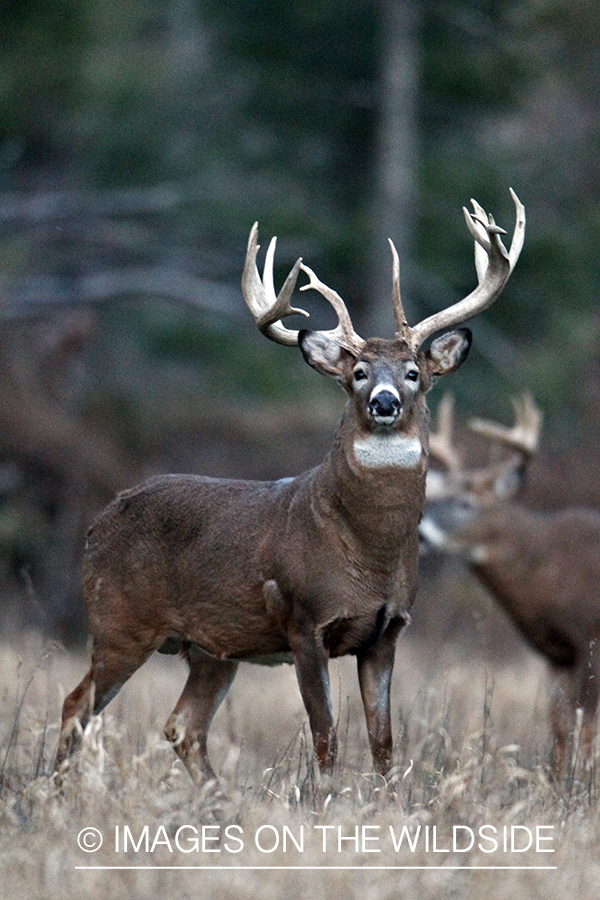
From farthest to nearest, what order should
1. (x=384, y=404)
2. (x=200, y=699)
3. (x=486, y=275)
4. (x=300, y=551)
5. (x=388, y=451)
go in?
(x=200, y=699)
(x=486, y=275)
(x=300, y=551)
(x=388, y=451)
(x=384, y=404)

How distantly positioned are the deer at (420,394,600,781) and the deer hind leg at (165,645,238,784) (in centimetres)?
329

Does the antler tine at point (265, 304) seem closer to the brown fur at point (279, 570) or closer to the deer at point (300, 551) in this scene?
the deer at point (300, 551)

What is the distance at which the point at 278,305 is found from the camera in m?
6.25

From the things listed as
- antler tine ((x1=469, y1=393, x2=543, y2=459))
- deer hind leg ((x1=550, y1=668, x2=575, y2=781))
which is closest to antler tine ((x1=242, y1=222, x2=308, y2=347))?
deer hind leg ((x1=550, y1=668, x2=575, y2=781))

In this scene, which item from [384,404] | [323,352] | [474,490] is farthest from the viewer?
[474,490]

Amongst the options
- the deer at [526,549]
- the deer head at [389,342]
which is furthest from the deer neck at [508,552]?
the deer head at [389,342]

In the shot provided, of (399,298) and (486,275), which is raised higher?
(486,275)

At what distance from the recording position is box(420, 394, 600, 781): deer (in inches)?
419

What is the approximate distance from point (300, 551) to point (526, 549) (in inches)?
217

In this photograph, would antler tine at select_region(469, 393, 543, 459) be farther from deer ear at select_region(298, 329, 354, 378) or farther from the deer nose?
the deer nose

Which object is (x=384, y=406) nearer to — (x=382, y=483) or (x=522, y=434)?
(x=382, y=483)

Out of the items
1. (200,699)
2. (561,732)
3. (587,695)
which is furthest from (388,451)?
(561,732)

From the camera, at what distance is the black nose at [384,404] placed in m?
5.75

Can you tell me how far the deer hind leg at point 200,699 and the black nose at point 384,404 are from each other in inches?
65.2
